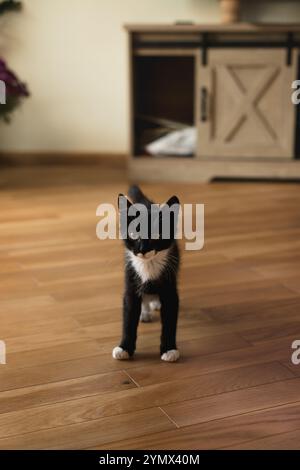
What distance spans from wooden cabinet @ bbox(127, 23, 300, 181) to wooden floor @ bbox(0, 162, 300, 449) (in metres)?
0.55

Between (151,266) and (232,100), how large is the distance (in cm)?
191

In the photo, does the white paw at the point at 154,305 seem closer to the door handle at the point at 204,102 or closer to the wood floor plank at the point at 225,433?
the wood floor plank at the point at 225,433

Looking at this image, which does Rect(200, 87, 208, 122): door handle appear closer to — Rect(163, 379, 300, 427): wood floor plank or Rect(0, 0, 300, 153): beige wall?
Rect(0, 0, 300, 153): beige wall

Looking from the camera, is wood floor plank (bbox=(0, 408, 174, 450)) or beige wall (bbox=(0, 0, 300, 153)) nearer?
wood floor plank (bbox=(0, 408, 174, 450))

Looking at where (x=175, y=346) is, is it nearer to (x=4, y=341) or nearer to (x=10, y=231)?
(x=4, y=341)

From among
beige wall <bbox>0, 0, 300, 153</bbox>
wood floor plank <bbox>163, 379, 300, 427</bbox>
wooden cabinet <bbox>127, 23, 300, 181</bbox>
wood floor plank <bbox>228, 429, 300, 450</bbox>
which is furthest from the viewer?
beige wall <bbox>0, 0, 300, 153</bbox>

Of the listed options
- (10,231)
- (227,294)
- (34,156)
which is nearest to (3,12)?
(34,156)

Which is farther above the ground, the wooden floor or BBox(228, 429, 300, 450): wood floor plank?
the wooden floor

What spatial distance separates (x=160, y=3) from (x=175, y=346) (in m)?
2.46

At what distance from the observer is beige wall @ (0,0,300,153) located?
11.8 feet

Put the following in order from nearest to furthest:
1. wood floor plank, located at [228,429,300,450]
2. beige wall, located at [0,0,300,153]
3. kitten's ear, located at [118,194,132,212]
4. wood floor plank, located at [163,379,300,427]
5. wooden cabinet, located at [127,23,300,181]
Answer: wood floor plank, located at [228,429,300,450], wood floor plank, located at [163,379,300,427], kitten's ear, located at [118,194,132,212], wooden cabinet, located at [127,23,300,181], beige wall, located at [0,0,300,153]

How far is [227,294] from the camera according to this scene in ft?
6.40

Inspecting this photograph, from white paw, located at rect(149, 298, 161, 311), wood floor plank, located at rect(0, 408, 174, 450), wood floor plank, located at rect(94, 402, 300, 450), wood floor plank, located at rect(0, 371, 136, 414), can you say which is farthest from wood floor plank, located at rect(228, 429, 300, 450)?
white paw, located at rect(149, 298, 161, 311)

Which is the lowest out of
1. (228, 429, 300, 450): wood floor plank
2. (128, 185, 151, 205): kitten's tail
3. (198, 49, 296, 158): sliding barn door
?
(228, 429, 300, 450): wood floor plank
